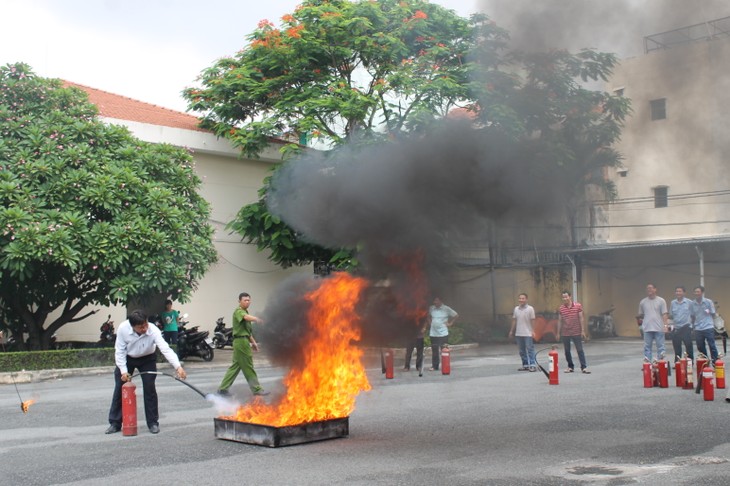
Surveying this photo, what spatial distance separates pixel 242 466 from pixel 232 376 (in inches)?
180

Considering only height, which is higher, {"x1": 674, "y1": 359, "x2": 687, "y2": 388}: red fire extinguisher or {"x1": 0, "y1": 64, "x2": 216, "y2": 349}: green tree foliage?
{"x1": 0, "y1": 64, "x2": 216, "y2": 349}: green tree foliage

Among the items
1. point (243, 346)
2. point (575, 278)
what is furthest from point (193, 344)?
point (575, 278)

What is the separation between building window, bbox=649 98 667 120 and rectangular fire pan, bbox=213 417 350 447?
4.90 m

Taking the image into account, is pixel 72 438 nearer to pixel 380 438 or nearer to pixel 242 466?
pixel 242 466

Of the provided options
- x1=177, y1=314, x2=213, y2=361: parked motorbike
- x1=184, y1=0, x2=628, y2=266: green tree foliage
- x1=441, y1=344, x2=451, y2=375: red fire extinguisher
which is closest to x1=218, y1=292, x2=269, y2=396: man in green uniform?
x1=184, y1=0, x2=628, y2=266: green tree foliage

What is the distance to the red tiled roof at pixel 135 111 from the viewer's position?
81.5 feet

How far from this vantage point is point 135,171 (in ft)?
64.0

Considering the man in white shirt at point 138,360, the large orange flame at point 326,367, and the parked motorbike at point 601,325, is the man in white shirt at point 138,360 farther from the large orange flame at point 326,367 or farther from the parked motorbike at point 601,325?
the parked motorbike at point 601,325

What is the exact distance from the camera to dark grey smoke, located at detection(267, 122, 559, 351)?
368 inches

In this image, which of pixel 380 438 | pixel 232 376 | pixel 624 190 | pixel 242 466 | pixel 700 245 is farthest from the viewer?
pixel 700 245

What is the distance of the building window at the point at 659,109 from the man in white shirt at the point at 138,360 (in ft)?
20.4

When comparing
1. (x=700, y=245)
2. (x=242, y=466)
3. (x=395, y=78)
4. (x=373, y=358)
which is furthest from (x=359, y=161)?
(x=700, y=245)

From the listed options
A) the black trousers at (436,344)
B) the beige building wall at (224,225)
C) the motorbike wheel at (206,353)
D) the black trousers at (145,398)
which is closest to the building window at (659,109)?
the black trousers at (145,398)

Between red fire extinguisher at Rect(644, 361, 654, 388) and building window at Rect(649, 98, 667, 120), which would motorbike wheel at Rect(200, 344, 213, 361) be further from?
building window at Rect(649, 98, 667, 120)
